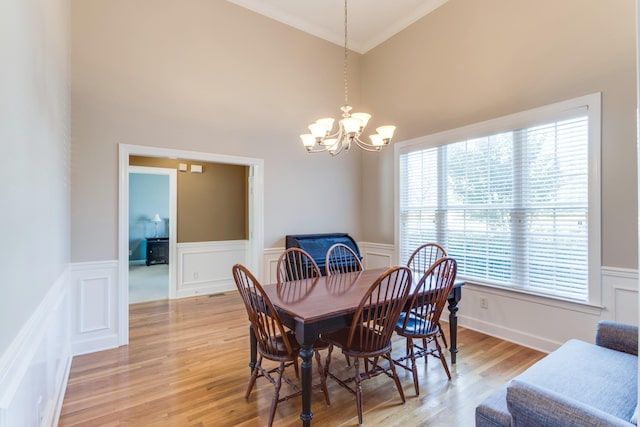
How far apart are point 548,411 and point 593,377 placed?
741 millimetres

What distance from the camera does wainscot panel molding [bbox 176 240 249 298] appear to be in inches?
199

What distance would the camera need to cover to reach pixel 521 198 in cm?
322

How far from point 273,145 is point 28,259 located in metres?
3.23

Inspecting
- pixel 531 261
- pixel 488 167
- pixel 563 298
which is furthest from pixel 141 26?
pixel 563 298

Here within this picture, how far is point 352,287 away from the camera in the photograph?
8.31 feet

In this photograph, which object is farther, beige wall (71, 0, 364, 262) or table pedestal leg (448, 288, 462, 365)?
beige wall (71, 0, 364, 262)

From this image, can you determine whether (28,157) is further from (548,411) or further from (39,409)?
(548,411)

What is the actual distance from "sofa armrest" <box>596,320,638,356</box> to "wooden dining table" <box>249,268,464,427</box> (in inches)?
37.6

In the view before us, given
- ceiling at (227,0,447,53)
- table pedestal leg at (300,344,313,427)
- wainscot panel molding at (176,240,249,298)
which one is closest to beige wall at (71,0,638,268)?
ceiling at (227,0,447,53)

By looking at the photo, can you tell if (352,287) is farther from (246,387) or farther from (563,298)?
(563,298)

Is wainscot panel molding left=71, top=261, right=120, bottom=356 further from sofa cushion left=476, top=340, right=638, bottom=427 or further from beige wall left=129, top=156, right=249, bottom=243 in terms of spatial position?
sofa cushion left=476, top=340, right=638, bottom=427

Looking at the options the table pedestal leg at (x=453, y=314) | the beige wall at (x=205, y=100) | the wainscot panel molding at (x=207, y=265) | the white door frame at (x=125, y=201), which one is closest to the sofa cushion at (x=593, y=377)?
the table pedestal leg at (x=453, y=314)

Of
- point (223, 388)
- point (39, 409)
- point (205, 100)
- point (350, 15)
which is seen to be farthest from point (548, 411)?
point (350, 15)

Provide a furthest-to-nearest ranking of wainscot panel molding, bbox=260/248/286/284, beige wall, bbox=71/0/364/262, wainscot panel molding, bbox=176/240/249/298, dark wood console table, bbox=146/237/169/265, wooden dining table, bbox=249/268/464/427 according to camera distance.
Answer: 1. dark wood console table, bbox=146/237/169/265
2. wainscot panel molding, bbox=176/240/249/298
3. wainscot panel molding, bbox=260/248/286/284
4. beige wall, bbox=71/0/364/262
5. wooden dining table, bbox=249/268/464/427
